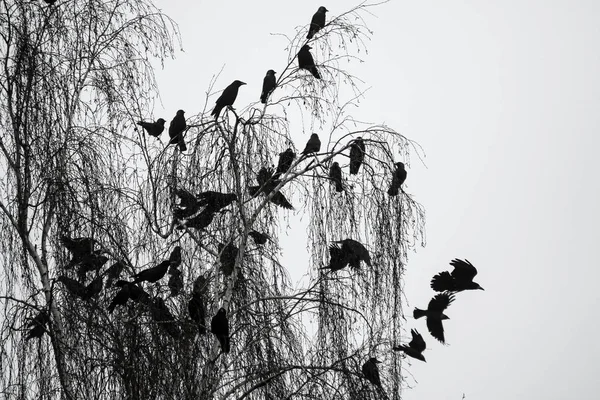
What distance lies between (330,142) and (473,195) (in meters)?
181

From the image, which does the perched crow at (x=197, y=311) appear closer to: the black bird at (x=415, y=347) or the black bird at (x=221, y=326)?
the black bird at (x=221, y=326)

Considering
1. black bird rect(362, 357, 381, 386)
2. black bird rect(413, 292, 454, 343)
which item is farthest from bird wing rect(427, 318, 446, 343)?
black bird rect(362, 357, 381, 386)

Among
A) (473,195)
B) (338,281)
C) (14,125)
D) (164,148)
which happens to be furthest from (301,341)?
(473,195)

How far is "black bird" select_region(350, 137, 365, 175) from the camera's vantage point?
4.34 m

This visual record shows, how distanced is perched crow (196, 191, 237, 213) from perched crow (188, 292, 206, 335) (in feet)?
1.42

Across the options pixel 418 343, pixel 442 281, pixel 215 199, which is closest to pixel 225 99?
pixel 215 199

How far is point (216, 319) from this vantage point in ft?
12.7

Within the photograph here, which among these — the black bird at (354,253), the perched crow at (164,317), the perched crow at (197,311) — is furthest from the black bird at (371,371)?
the perched crow at (164,317)

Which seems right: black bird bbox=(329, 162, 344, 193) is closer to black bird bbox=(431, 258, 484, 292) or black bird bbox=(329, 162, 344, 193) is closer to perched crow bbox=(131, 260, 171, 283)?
black bird bbox=(431, 258, 484, 292)

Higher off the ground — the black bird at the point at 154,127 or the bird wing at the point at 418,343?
the black bird at the point at 154,127

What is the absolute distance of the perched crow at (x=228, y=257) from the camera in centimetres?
425

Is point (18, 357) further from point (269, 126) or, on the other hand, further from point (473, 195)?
point (473, 195)

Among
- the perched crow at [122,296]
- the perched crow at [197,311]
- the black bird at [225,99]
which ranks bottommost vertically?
the perched crow at [197,311]

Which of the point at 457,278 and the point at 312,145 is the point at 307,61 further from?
the point at 457,278
